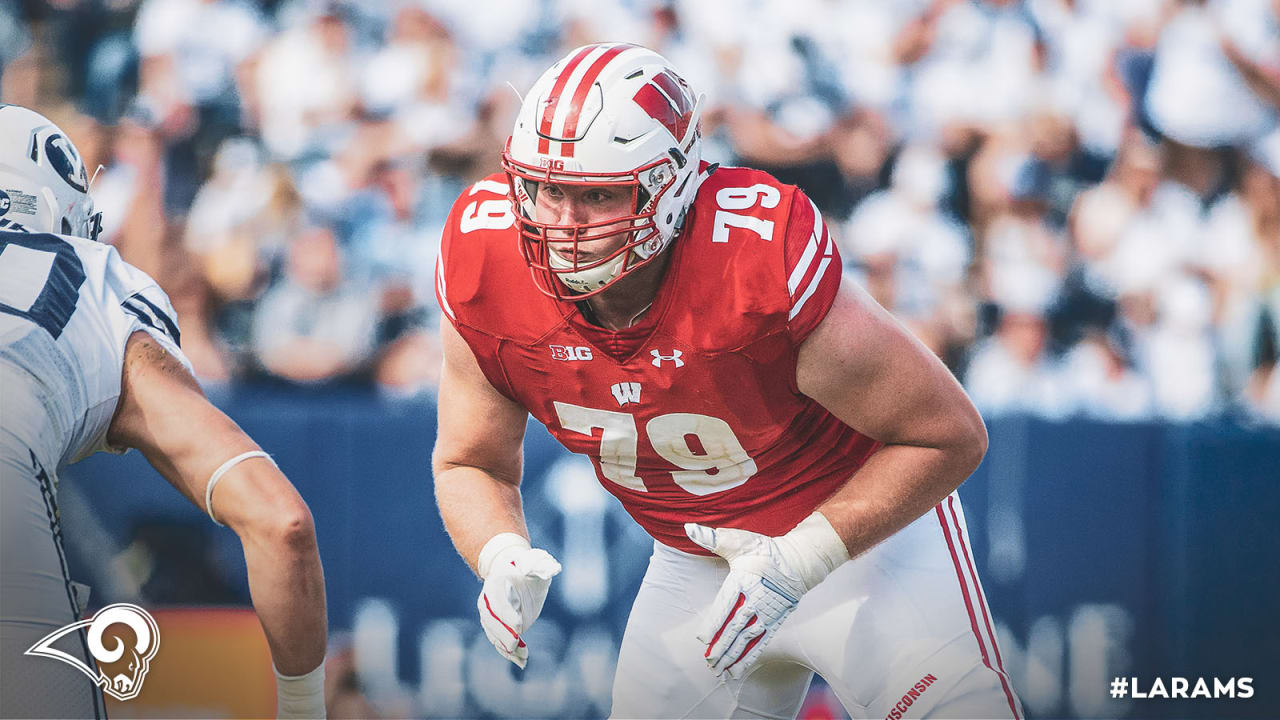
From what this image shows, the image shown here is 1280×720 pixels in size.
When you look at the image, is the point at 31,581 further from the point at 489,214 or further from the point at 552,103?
the point at 552,103

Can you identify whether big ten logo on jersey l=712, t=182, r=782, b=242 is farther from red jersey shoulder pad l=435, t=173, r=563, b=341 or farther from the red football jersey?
red jersey shoulder pad l=435, t=173, r=563, b=341

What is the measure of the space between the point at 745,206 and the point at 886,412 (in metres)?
0.49

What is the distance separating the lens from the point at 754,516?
2879 mm

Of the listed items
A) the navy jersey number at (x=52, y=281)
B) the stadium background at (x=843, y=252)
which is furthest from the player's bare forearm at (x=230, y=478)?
the stadium background at (x=843, y=252)

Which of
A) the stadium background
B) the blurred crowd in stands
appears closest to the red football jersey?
the stadium background

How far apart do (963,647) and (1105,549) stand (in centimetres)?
198

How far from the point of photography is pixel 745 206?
2592 millimetres

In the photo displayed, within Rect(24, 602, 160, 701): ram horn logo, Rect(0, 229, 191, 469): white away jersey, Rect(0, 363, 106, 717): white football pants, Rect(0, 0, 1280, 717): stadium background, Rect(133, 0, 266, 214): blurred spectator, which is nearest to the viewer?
Rect(0, 363, 106, 717): white football pants

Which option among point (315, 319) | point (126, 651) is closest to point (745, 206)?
point (126, 651)

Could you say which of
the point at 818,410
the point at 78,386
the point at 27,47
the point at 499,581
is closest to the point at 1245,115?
the point at 818,410

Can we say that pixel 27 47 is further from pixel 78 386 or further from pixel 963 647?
pixel 963 647

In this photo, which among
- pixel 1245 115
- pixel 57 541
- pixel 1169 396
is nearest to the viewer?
pixel 57 541

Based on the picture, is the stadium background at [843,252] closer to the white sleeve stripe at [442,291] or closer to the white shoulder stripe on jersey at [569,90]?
the white sleeve stripe at [442,291]

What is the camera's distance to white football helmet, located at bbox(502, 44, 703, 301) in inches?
97.7
